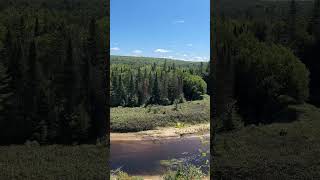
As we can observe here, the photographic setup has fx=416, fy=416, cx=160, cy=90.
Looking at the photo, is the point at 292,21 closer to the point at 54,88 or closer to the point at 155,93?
the point at 54,88

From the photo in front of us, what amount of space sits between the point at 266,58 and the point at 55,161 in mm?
7383

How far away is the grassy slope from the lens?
13.0 meters

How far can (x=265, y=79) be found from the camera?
43.1 feet

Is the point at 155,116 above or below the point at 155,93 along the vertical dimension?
below

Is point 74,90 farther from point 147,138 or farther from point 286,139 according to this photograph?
point 147,138

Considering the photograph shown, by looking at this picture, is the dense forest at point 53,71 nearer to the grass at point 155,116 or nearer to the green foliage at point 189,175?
the green foliage at point 189,175

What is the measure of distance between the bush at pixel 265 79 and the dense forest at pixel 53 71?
14.4 ft

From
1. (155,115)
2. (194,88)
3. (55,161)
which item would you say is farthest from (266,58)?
(194,88)

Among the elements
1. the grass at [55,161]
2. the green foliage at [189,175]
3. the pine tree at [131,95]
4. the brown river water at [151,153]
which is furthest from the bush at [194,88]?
the grass at [55,161]

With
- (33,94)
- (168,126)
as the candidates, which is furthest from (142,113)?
(33,94)

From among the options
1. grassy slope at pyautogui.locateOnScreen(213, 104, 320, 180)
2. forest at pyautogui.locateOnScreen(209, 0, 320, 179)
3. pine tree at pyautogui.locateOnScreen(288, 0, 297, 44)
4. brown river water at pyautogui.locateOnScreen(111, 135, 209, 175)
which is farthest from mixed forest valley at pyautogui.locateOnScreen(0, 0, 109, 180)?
brown river water at pyautogui.locateOnScreen(111, 135, 209, 175)

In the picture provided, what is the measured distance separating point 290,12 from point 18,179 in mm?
10083

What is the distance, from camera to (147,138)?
44.2 meters

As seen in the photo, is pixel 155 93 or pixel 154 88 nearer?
pixel 154 88
